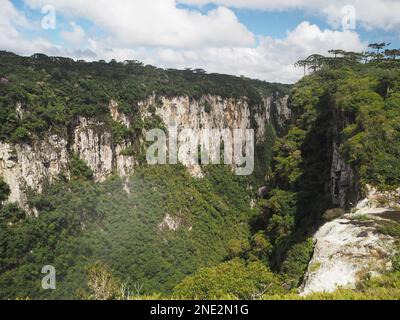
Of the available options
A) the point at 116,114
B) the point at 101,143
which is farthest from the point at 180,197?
the point at 116,114

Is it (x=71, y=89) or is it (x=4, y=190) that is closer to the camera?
(x=4, y=190)

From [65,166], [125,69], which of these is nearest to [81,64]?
[125,69]

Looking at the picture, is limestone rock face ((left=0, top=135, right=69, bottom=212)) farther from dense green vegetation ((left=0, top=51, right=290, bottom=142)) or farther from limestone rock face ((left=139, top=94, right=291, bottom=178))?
limestone rock face ((left=139, top=94, right=291, bottom=178))

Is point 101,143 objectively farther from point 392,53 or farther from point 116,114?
point 392,53

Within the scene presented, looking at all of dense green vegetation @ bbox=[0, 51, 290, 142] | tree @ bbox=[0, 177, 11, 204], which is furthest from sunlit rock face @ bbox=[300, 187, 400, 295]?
dense green vegetation @ bbox=[0, 51, 290, 142]

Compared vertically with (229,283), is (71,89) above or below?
above

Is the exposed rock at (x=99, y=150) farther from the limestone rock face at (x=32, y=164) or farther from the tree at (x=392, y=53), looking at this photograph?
the tree at (x=392, y=53)

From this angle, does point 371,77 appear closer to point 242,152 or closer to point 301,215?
point 301,215

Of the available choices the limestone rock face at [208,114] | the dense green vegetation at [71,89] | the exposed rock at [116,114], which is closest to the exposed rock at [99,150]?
the dense green vegetation at [71,89]
